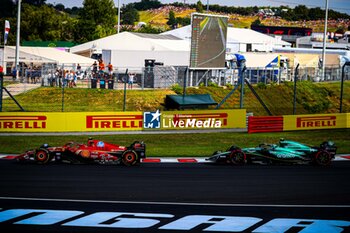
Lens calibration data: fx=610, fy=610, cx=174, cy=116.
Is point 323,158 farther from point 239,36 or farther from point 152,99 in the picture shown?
point 239,36

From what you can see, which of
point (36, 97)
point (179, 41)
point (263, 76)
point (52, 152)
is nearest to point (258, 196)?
point (52, 152)

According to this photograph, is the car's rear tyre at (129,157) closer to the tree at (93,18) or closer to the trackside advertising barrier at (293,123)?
the trackside advertising barrier at (293,123)

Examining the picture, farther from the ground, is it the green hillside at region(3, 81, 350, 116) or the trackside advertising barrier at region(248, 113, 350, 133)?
the green hillside at region(3, 81, 350, 116)

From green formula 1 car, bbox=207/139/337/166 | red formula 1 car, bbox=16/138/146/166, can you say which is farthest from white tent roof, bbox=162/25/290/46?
red formula 1 car, bbox=16/138/146/166

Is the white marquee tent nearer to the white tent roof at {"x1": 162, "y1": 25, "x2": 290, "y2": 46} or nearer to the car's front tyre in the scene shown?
the white tent roof at {"x1": 162, "y1": 25, "x2": 290, "y2": 46}

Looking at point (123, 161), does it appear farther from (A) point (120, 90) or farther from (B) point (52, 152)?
(A) point (120, 90)

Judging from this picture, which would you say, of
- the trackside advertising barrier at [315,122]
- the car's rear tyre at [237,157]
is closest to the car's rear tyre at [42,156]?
the car's rear tyre at [237,157]

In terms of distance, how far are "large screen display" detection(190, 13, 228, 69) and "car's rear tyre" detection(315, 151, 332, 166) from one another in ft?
59.5

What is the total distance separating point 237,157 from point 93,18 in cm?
7119

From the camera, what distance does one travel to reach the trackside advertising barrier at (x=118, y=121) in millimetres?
29891

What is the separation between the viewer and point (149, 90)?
39969 mm

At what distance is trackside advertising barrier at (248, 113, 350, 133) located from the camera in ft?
112

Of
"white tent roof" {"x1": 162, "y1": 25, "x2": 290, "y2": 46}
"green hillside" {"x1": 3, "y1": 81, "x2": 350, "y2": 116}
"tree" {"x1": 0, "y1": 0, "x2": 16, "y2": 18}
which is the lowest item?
"green hillside" {"x1": 3, "y1": 81, "x2": 350, "y2": 116}

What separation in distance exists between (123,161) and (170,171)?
6.57 feet
